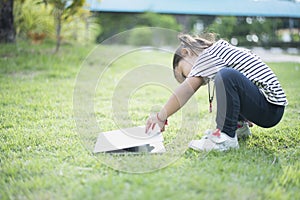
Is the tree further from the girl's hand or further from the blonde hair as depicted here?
the girl's hand

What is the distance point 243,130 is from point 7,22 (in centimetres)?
424

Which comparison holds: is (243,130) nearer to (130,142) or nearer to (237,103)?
(237,103)

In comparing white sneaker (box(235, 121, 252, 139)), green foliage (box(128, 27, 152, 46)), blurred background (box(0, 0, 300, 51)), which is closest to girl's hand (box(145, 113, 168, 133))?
white sneaker (box(235, 121, 252, 139))

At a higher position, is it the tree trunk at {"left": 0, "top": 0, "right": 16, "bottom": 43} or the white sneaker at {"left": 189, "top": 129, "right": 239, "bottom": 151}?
the tree trunk at {"left": 0, "top": 0, "right": 16, "bottom": 43}

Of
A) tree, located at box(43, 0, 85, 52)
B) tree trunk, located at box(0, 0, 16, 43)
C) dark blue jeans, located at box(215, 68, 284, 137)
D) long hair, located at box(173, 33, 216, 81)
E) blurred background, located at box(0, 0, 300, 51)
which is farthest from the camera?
blurred background, located at box(0, 0, 300, 51)

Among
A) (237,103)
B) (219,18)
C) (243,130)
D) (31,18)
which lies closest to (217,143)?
(237,103)

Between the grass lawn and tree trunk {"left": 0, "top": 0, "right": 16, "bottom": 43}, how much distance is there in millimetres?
2445

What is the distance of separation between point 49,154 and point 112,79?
252 centimetres

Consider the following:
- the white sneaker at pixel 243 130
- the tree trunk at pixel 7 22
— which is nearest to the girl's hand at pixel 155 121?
the white sneaker at pixel 243 130

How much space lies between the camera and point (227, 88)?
1.63 m

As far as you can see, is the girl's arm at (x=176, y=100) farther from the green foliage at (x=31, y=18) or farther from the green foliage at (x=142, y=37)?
the green foliage at (x=142, y=37)

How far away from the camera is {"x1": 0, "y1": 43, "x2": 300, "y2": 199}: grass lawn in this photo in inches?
49.7

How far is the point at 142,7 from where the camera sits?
12438 millimetres

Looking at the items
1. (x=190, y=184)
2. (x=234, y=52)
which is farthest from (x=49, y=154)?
(x=234, y=52)
